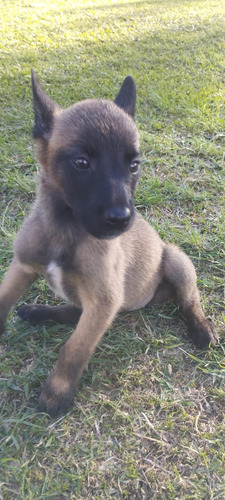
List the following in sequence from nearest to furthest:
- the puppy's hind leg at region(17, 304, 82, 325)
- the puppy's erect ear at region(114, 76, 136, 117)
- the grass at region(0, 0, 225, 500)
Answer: the grass at region(0, 0, 225, 500), the puppy's erect ear at region(114, 76, 136, 117), the puppy's hind leg at region(17, 304, 82, 325)

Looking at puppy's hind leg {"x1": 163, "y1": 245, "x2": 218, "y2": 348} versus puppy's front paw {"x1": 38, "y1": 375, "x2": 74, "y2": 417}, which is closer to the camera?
puppy's front paw {"x1": 38, "y1": 375, "x2": 74, "y2": 417}

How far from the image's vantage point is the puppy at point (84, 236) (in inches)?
87.7

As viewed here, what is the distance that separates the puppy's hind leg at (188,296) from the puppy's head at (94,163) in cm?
101

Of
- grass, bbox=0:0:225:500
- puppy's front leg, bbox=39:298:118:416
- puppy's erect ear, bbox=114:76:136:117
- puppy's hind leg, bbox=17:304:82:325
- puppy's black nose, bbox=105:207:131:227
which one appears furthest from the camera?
puppy's hind leg, bbox=17:304:82:325

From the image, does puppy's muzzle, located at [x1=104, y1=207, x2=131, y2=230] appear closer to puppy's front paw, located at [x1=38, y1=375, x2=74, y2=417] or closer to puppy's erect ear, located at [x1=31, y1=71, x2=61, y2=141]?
puppy's erect ear, located at [x1=31, y1=71, x2=61, y2=141]

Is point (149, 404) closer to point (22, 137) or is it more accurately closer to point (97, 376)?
point (97, 376)

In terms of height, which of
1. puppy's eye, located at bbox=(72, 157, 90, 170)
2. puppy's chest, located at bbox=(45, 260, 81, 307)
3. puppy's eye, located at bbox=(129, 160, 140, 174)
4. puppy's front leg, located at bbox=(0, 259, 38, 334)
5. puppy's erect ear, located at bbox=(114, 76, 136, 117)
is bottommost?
puppy's front leg, located at bbox=(0, 259, 38, 334)

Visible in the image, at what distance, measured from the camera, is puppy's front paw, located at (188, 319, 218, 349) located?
122 inches

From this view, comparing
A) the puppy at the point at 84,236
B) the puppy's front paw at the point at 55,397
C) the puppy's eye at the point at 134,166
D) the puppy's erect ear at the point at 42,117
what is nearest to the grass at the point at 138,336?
the puppy's front paw at the point at 55,397

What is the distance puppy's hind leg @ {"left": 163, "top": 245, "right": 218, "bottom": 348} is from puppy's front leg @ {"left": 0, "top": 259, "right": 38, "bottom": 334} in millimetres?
996

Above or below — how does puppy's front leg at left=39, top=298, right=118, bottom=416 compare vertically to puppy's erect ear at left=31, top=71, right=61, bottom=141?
below

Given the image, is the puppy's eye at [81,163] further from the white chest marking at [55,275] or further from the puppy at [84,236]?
the white chest marking at [55,275]

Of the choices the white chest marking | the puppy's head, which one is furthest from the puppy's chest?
the puppy's head

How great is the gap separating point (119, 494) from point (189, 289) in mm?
1423
